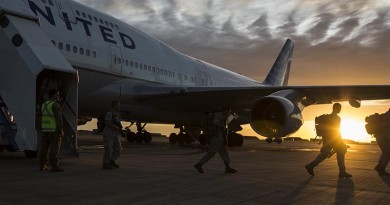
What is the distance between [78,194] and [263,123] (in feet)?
30.8

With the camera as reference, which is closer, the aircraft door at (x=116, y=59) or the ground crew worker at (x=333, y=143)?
the ground crew worker at (x=333, y=143)

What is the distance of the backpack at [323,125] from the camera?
8061 millimetres

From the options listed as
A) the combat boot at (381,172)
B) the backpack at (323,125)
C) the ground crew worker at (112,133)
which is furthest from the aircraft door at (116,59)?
the combat boot at (381,172)

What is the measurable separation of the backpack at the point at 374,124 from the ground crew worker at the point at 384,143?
0.06 metres

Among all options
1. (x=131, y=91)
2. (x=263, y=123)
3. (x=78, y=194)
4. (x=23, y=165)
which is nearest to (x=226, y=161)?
(x=78, y=194)

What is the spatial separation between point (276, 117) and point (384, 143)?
16.9 ft

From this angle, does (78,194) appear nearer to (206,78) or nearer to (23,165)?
(23,165)

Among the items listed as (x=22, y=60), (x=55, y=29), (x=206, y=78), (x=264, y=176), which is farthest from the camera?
(x=206, y=78)

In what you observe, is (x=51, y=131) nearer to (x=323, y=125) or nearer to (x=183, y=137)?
(x=323, y=125)

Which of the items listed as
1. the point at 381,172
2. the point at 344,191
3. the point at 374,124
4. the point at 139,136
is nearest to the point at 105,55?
the point at 374,124

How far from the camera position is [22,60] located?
8.29 meters

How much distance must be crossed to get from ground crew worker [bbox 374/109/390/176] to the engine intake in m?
4.34

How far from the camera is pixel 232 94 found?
50.9 ft

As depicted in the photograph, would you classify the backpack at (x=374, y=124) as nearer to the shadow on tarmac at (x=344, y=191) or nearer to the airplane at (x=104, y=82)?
the shadow on tarmac at (x=344, y=191)
